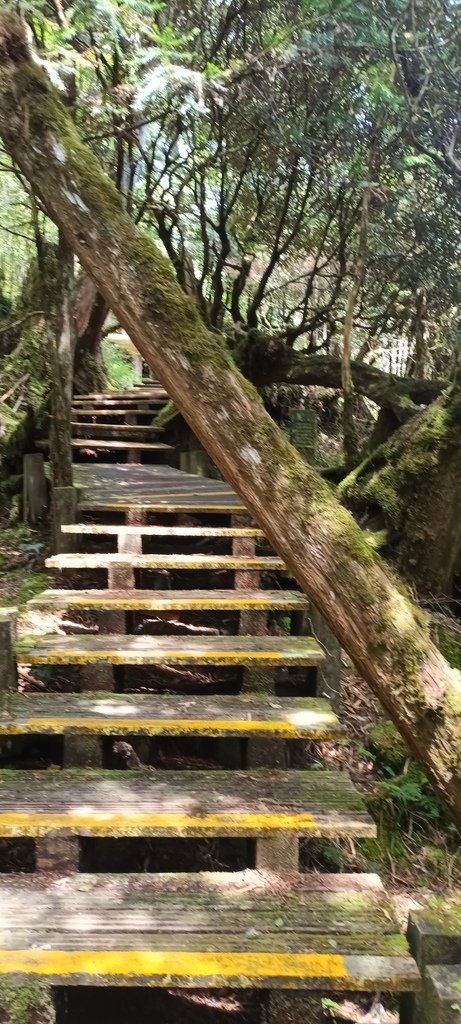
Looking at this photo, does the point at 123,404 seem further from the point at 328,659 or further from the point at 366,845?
the point at 366,845

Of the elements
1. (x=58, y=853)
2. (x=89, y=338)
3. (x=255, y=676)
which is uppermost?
(x=89, y=338)

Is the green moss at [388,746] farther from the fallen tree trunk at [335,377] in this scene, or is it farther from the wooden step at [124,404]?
the wooden step at [124,404]

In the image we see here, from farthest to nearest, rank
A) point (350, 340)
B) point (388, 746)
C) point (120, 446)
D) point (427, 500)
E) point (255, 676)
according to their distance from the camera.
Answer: point (120, 446) → point (350, 340) → point (427, 500) → point (388, 746) → point (255, 676)

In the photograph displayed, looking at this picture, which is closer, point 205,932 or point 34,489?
point 205,932

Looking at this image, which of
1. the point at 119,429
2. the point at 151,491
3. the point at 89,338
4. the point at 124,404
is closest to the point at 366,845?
the point at 151,491

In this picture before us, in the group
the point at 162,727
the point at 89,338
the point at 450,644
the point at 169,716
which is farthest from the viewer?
the point at 89,338

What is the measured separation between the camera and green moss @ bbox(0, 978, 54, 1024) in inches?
77.5

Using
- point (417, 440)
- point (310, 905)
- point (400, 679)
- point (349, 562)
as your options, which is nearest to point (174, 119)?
point (417, 440)

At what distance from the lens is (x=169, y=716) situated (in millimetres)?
3107

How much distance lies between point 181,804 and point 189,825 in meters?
0.16

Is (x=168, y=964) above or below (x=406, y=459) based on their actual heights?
A: below

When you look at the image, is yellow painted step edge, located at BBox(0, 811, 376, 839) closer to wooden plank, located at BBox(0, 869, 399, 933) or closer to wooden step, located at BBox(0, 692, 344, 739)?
wooden plank, located at BBox(0, 869, 399, 933)

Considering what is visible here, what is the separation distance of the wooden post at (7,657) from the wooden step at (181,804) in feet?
1.29

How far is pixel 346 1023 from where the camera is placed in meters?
2.71
